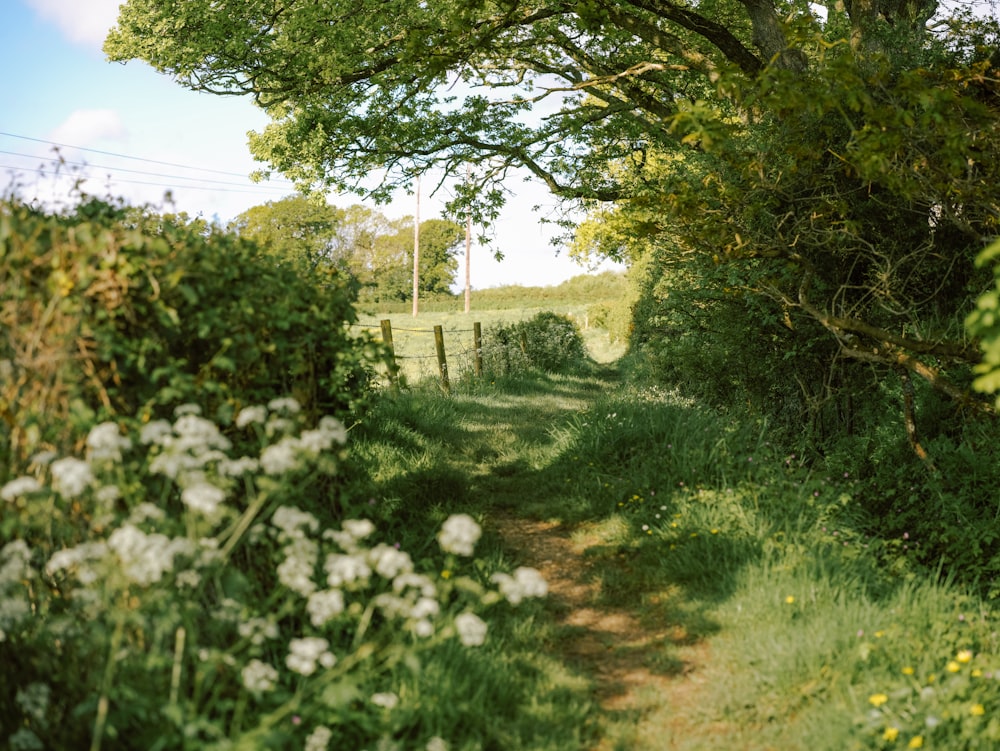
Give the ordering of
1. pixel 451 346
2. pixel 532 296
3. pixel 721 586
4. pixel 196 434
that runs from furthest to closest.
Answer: pixel 532 296 → pixel 451 346 → pixel 721 586 → pixel 196 434

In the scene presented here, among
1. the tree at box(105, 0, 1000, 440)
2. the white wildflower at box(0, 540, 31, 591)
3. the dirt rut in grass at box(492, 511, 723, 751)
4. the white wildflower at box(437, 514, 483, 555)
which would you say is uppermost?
the tree at box(105, 0, 1000, 440)

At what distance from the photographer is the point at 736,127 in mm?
7035

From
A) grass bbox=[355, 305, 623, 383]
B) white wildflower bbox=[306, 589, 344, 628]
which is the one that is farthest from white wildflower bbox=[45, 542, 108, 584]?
grass bbox=[355, 305, 623, 383]

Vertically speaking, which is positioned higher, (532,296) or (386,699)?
(532,296)

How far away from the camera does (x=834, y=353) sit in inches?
343

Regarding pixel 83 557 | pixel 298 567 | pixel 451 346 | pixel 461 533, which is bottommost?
pixel 298 567

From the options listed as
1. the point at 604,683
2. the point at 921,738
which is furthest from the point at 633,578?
the point at 921,738

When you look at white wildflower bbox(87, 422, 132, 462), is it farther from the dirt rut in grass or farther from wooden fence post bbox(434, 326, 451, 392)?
wooden fence post bbox(434, 326, 451, 392)

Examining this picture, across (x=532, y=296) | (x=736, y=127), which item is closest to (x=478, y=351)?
(x=736, y=127)

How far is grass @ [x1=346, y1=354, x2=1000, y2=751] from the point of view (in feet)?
12.9

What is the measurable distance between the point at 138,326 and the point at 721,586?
4.02 m

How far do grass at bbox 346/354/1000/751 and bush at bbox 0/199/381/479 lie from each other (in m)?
2.05

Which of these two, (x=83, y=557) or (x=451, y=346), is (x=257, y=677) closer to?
(x=83, y=557)

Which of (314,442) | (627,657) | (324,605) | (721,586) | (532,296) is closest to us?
(324,605)
